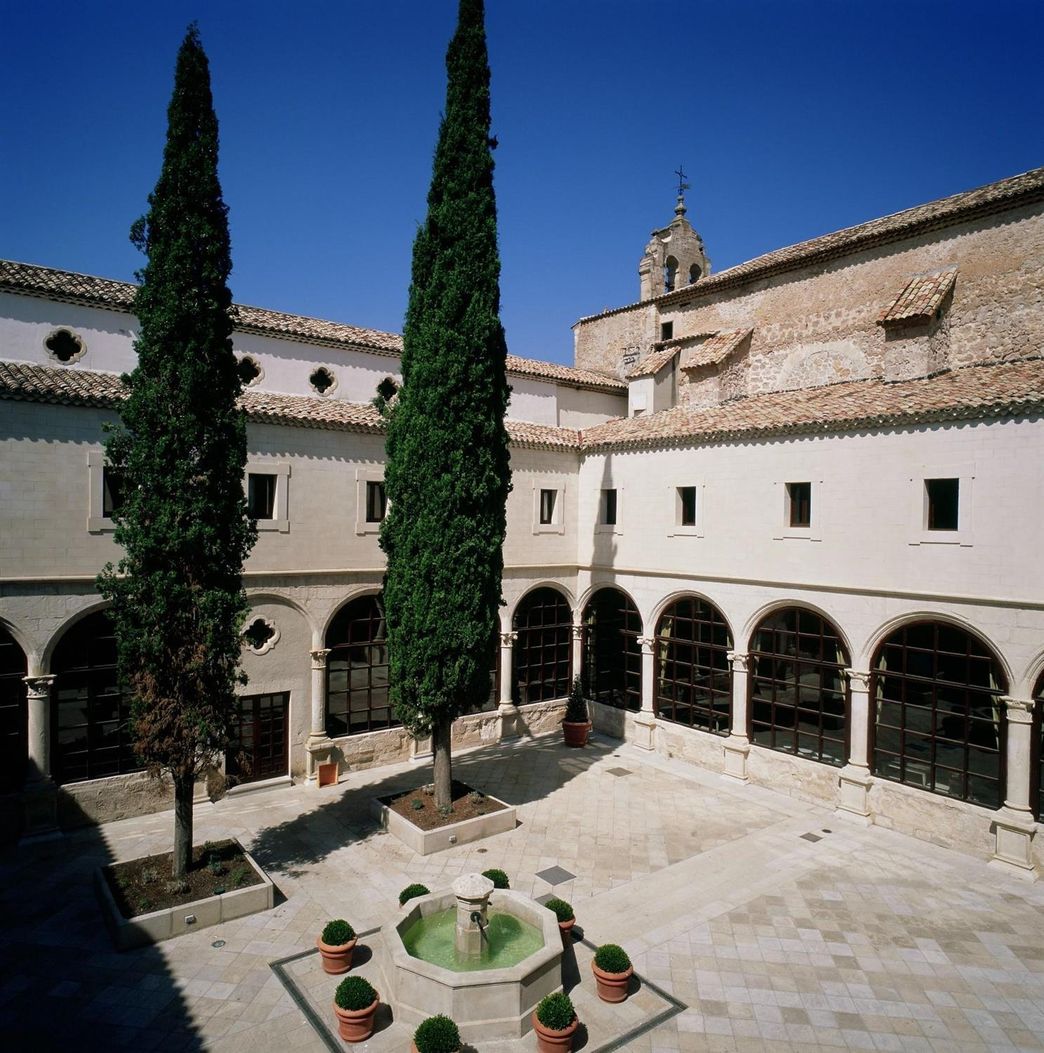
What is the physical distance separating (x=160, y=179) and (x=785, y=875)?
15.1 m

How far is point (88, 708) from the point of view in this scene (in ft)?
46.8

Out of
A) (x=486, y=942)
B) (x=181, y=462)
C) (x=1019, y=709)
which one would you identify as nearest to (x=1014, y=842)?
(x=1019, y=709)

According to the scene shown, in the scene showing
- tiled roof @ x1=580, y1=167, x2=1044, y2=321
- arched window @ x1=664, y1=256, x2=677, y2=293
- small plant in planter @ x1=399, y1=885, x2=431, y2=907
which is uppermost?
arched window @ x1=664, y1=256, x2=677, y2=293

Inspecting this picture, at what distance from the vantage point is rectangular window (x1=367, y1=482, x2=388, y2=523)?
17.5m

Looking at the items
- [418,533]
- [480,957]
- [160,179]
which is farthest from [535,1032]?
[160,179]

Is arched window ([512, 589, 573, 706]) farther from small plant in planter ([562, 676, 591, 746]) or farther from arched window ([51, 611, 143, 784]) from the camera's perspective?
arched window ([51, 611, 143, 784])

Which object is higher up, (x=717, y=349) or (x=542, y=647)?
(x=717, y=349)

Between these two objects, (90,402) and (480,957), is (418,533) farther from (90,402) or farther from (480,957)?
(480,957)

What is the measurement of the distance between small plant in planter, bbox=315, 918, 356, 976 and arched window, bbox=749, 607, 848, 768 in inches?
418

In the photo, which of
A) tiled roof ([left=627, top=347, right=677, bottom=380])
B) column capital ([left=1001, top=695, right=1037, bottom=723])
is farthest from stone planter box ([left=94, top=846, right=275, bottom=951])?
tiled roof ([left=627, top=347, right=677, bottom=380])

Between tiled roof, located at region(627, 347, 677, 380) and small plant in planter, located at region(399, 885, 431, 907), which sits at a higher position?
tiled roof, located at region(627, 347, 677, 380)

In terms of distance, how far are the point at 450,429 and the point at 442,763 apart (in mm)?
6512

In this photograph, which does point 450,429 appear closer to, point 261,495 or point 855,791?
point 261,495

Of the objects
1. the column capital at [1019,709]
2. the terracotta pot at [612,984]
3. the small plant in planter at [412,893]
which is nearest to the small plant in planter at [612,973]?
the terracotta pot at [612,984]
